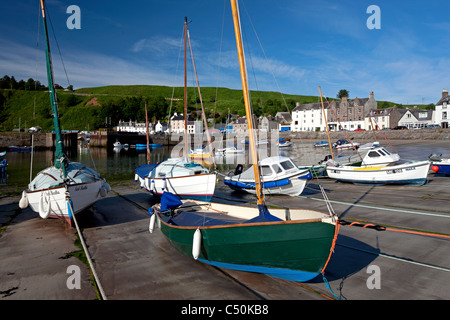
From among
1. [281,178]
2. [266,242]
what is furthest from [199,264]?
[281,178]

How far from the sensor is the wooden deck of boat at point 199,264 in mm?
7008

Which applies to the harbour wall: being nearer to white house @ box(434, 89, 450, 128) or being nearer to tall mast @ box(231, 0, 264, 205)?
white house @ box(434, 89, 450, 128)

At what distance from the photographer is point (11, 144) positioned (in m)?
87.2

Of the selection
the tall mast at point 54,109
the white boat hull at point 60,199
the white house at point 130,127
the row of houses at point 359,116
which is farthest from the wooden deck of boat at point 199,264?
the white house at point 130,127

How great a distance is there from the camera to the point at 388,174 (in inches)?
824

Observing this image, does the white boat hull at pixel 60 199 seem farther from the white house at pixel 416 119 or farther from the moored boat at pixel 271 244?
the white house at pixel 416 119

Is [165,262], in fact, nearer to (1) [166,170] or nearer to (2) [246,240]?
(2) [246,240]

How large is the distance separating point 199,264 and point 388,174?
57.5 feet

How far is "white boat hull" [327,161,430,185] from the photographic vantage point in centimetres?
2009

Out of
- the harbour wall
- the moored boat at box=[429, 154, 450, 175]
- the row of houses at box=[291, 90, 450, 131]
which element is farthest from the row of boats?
the row of houses at box=[291, 90, 450, 131]

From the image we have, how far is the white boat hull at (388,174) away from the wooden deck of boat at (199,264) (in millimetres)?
5747

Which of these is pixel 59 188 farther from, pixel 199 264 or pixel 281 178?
pixel 281 178

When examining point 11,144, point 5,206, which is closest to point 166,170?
point 5,206

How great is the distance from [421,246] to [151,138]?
100411 millimetres
